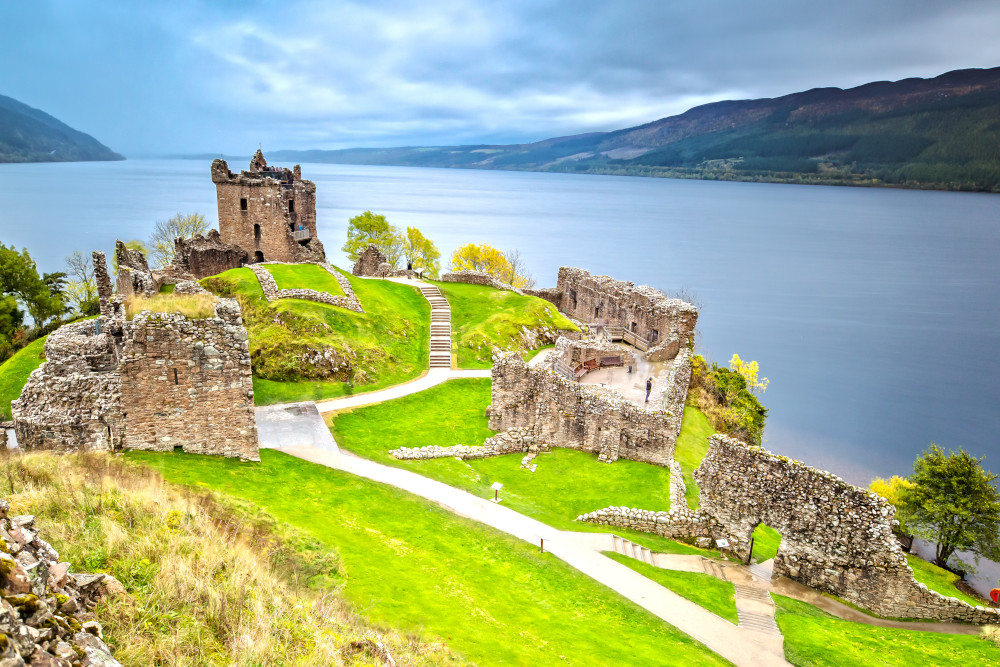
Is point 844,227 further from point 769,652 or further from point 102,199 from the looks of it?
point 102,199

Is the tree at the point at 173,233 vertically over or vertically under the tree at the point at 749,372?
over

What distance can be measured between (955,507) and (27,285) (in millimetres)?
65445

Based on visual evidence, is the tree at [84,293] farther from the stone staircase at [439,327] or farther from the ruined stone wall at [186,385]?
the ruined stone wall at [186,385]

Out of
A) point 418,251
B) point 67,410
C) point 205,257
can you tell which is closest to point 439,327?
point 205,257

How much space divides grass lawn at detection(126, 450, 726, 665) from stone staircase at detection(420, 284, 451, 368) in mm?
15082

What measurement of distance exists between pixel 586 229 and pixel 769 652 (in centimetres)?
15488

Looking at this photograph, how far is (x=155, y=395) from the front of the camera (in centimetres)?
1744

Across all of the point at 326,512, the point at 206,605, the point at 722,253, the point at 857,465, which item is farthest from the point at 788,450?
the point at 722,253

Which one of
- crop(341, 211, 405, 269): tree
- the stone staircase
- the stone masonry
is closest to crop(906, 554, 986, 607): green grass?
the stone staircase

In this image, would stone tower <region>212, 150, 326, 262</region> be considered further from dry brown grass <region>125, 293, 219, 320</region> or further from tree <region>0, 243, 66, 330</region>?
dry brown grass <region>125, 293, 219, 320</region>

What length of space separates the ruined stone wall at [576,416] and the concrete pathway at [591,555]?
618 centimetres

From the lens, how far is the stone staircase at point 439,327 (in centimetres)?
3481

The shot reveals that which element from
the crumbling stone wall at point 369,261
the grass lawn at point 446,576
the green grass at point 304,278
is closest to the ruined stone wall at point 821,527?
the grass lawn at point 446,576

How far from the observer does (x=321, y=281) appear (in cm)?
3769
